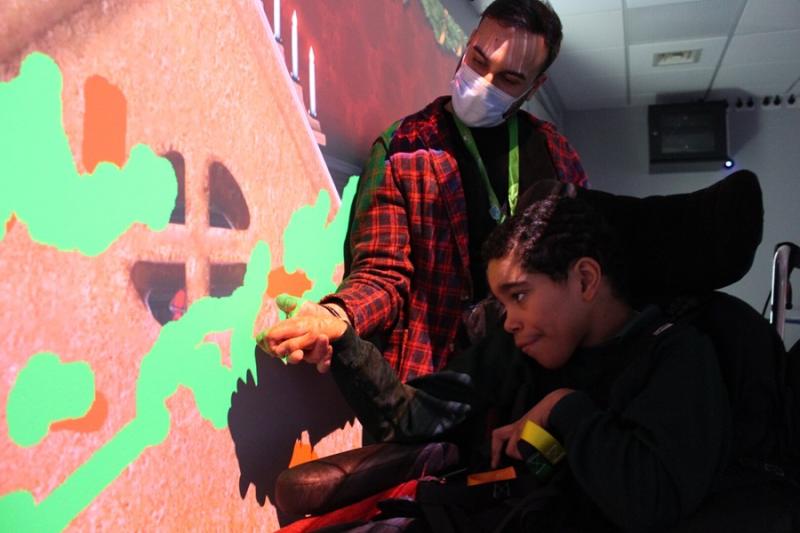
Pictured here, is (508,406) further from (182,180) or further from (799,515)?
(182,180)

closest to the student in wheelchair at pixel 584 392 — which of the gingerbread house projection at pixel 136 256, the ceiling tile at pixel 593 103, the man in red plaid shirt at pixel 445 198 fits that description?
the gingerbread house projection at pixel 136 256

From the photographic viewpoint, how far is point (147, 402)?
3.37ft

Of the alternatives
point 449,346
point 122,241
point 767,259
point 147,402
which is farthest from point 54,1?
point 767,259

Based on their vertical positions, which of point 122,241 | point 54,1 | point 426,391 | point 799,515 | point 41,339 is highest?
point 54,1

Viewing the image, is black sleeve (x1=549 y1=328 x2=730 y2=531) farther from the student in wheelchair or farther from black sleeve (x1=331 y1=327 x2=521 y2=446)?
black sleeve (x1=331 y1=327 x2=521 y2=446)

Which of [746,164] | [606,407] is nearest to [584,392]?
[606,407]

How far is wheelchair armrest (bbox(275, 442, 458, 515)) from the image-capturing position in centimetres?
103

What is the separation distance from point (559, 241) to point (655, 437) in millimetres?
328

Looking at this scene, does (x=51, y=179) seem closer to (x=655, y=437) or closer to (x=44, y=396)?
(x=44, y=396)

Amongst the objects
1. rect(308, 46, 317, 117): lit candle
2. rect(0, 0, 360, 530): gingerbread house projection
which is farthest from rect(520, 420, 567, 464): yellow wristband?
rect(308, 46, 317, 117): lit candle

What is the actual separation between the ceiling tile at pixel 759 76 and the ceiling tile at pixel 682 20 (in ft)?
2.73

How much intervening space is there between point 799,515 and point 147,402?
893 mm

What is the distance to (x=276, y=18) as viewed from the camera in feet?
4.51

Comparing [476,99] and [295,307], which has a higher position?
[476,99]
